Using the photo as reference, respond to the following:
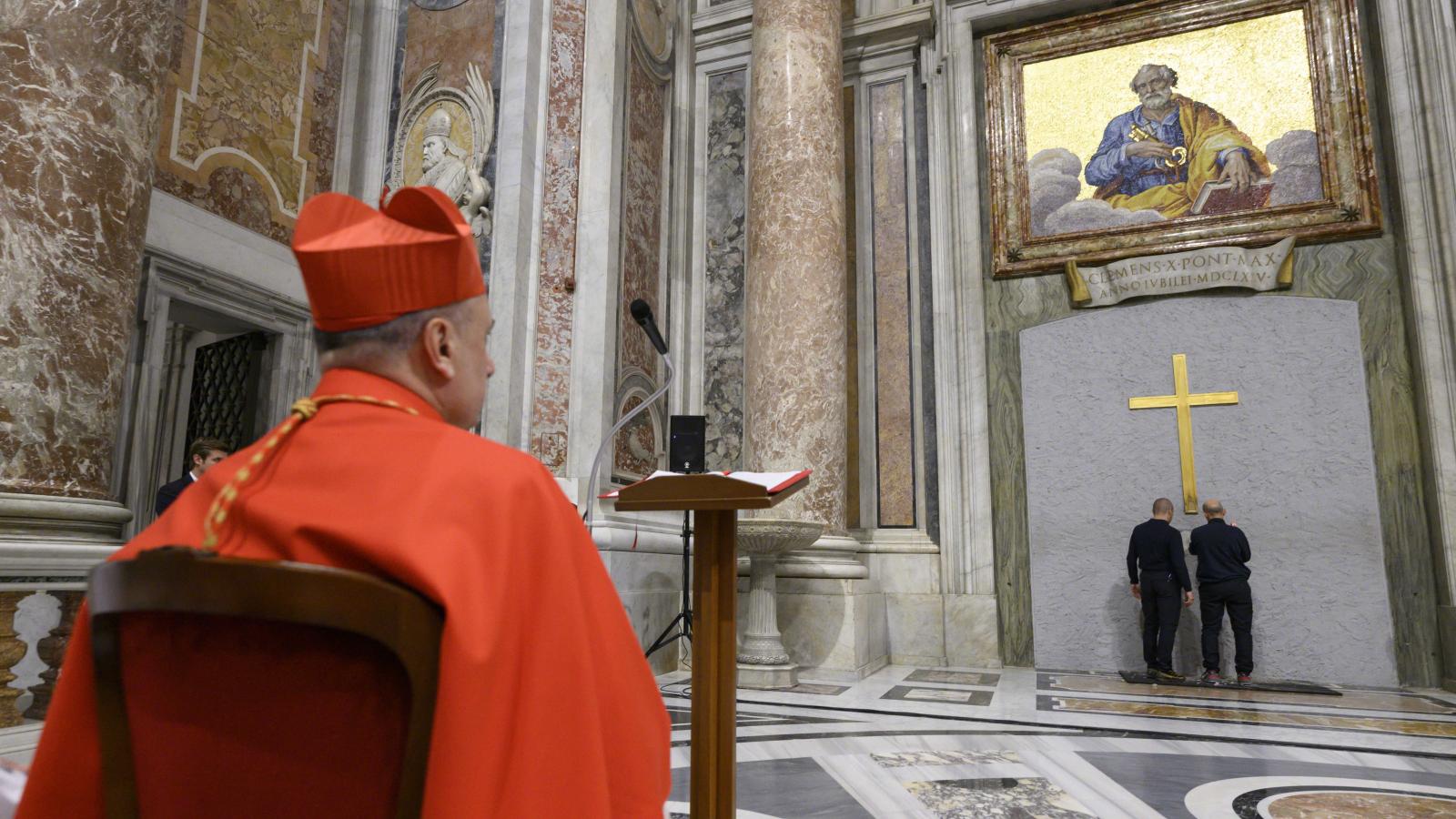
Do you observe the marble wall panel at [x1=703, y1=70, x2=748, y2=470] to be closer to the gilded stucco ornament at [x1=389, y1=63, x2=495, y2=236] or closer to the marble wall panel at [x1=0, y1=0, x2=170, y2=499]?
the gilded stucco ornament at [x1=389, y1=63, x2=495, y2=236]

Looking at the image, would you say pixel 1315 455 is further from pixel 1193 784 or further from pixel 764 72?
pixel 764 72

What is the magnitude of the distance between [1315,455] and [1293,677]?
5.55ft

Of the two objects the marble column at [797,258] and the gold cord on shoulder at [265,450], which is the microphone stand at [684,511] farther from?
the gold cord on shoulder at [265,450]

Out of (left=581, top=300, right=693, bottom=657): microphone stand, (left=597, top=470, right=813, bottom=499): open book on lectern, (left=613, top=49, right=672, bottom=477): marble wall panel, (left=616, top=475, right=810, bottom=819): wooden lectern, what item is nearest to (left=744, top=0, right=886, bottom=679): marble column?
(left=613, top=49, right=672, bottom=477): marble wall panel

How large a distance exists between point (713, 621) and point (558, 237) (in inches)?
188

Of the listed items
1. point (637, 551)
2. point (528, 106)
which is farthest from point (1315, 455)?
point (528, 106)

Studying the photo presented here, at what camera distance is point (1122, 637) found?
23.9 feet

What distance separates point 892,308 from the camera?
26.6ft

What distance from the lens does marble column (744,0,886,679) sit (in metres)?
6.50

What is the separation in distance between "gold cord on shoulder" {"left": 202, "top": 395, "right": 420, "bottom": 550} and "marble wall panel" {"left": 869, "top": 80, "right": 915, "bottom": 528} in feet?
23.0

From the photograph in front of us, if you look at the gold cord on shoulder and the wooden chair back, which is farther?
the gold cord on shoulder

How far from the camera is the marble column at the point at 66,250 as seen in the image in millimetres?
3340

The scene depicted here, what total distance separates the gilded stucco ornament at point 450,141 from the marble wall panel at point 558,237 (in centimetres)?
47

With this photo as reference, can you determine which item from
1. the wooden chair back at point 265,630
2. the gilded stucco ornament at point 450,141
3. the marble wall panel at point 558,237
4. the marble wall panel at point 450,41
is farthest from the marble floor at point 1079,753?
the marble wall panel at point 450,41
